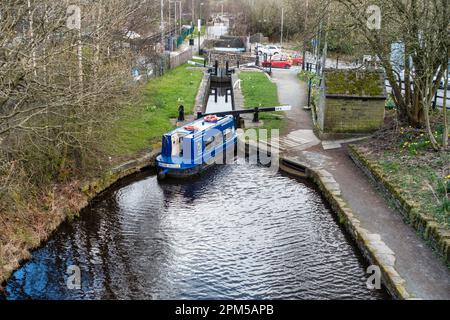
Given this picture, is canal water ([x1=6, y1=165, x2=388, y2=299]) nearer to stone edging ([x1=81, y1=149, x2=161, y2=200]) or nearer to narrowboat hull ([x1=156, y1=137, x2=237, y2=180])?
stone edging ([x1=81, y1=149, x2=161, y2=200])

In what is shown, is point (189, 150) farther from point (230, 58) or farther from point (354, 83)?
point (230, 58)

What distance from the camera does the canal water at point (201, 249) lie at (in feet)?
36.0

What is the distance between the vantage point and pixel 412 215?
12.8 meters

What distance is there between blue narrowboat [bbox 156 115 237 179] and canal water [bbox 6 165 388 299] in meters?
0.91

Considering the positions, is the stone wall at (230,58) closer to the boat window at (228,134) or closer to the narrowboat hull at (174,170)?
the boat window at (228,134)

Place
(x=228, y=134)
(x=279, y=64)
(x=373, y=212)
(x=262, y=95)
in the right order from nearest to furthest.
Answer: (x=373, y=212) < (x=228, y=134) < (x=262, y=95) < (x=279, y=64)

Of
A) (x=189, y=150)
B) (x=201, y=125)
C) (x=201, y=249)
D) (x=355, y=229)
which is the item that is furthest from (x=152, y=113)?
(x=355, y=229)

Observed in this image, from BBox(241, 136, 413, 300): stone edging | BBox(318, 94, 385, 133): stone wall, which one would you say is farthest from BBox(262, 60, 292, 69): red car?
BBox(241, 136, 413, 300): stone edging

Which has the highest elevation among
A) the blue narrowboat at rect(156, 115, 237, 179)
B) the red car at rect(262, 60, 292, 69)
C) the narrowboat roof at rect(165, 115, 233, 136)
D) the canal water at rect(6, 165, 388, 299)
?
the red car at rect(262, 60, 292, 69)

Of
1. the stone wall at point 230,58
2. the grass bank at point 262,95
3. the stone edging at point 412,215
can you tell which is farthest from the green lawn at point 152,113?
the stone wall at point 230,58

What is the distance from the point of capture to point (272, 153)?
63.9 feet

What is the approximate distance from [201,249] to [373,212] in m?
4.66

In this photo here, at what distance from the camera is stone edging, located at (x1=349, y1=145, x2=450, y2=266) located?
37.1 ft
